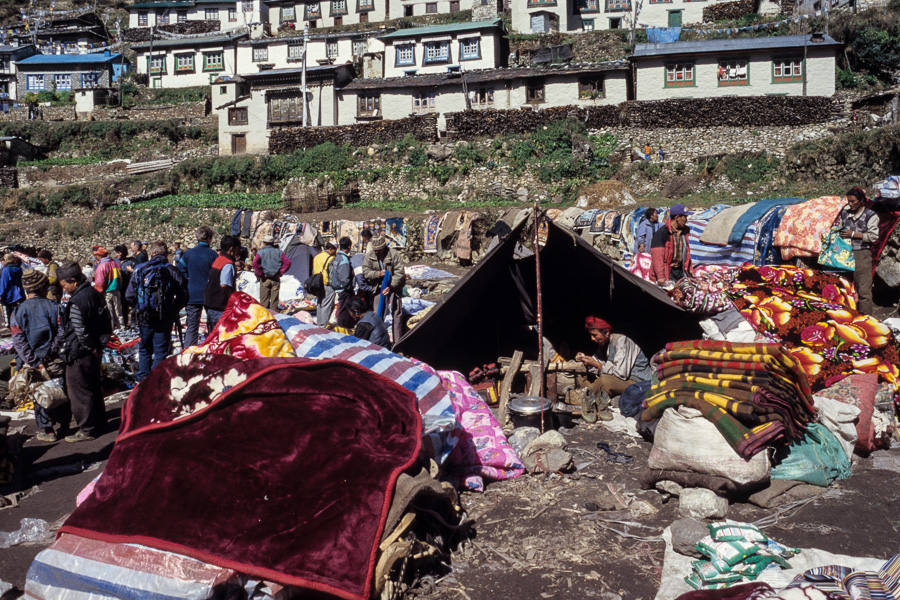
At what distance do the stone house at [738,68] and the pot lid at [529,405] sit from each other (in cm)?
3011

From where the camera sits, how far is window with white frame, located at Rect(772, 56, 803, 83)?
1249 inches

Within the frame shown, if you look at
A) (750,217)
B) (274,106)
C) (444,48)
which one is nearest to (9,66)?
(274,106)

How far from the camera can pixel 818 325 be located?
6.89 m

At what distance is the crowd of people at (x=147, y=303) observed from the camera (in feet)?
22.3

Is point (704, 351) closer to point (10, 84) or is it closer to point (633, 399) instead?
point (633, 399)

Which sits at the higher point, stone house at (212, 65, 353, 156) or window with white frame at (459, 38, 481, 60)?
window with white frame at (459, 38, 481, 60)

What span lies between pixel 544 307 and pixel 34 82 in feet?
189

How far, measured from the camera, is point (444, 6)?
4903cm

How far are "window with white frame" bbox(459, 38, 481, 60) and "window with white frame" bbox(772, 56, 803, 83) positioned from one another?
17044 mm

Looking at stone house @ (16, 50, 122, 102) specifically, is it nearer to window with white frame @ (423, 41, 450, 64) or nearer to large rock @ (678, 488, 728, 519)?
window with white frame @ (423, 41, 450, 64)

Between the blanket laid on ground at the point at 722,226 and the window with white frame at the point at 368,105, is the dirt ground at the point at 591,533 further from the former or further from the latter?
the window with white frame at the point at 368,105

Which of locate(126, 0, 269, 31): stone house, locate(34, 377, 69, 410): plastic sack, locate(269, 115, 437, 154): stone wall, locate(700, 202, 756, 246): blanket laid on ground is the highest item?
locate(126, 0, 269, 31): stone house

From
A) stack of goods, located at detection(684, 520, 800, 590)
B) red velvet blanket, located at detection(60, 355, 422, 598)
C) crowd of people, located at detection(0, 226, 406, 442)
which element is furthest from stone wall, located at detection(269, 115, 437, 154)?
stack of goods, located at detection(684, 520, 800, 590)

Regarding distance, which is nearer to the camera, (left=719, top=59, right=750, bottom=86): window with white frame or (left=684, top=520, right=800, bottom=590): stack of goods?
(left=684, top=520, right=800, bottom=590): stack of goods
